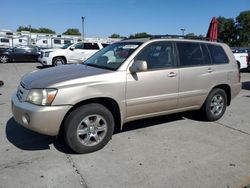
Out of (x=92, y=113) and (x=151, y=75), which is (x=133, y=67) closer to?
(x=151, y=75)

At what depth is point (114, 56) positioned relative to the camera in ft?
16.0

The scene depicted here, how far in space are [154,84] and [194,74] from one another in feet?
3.29

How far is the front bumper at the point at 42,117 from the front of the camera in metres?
3.63

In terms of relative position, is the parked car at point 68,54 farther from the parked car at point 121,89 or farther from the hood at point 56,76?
the hood at point 56,76

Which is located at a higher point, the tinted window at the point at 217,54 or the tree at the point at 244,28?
the tree at the point at 244,28

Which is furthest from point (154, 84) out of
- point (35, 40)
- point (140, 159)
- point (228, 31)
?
point (228, 31)

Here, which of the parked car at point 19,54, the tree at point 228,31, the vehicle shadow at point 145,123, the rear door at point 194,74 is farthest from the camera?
the tree at point 228,31

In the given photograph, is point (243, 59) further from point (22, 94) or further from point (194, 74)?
point (22, 94)

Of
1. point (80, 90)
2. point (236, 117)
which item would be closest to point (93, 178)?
point (80, 90)

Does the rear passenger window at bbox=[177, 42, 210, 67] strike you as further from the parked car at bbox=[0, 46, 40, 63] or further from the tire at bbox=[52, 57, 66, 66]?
the parked car at bbox=[0, 46, 40, 63]

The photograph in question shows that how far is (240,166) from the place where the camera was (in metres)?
3.77

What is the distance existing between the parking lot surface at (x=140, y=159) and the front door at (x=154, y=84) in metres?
0.53

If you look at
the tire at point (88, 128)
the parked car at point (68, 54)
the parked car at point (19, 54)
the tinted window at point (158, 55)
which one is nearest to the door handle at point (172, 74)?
the tinted window at point (158, 55)

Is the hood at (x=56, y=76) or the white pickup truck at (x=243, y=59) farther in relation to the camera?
the white pickup truck at (x=243, y=59)
